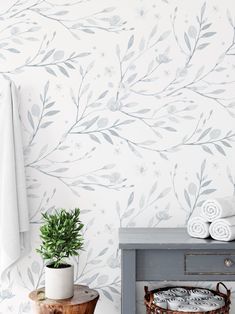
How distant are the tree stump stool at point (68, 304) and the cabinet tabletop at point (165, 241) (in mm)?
298

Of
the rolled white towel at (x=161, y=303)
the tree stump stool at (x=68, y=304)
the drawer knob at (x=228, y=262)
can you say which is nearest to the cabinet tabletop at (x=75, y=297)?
the tree stump stool at (x=68, y=304)

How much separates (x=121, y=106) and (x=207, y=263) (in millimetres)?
848

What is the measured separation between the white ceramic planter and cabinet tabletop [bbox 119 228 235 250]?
11.2 inches

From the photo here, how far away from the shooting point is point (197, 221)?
2137 mm

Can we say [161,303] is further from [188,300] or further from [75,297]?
[75,297]

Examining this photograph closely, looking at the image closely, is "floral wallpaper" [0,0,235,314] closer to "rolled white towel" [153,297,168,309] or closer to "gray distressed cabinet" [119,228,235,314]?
"rolled white towel" [153,297,168,309]

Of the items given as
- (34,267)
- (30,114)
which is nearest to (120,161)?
Answer: (30,114)

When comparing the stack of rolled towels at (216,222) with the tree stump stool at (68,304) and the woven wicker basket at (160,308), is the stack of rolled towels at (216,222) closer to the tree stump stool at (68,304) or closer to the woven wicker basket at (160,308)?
the woven wicker basket at (160,308)

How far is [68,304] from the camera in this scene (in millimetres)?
2088

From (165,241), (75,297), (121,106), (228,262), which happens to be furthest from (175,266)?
(121,106)

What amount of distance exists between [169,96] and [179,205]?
518mm

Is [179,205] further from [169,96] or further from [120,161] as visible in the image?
[169,96]

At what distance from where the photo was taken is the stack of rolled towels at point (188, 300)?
7.09 feet

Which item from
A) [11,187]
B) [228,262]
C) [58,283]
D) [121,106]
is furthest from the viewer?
[121,106]
